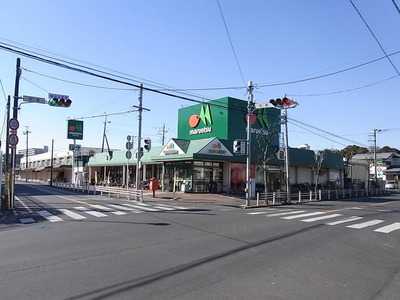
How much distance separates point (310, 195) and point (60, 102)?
68.9 feet

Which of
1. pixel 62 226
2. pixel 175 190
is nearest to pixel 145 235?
pixel 62 226

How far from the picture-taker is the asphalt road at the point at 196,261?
5.69 m

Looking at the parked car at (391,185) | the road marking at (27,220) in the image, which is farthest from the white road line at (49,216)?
the parked car at (391,185)

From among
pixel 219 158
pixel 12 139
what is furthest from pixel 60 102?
pixel 219 158

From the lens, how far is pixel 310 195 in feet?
98.2

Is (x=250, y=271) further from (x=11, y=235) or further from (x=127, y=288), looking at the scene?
(x=11, y=235)

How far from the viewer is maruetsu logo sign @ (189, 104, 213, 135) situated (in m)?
38.4

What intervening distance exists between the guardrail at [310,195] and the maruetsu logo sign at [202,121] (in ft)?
36.5

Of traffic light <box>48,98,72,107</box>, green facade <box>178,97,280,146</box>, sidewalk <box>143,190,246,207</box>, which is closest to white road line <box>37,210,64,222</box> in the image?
traffic light <box>48,98,72,107</box>

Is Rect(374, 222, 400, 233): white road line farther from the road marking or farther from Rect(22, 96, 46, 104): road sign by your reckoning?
Rect(22, 96, 46, 104): road sign

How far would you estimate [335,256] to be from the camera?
8438 millimetres

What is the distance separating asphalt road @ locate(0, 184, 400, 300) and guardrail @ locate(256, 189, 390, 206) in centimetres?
1300

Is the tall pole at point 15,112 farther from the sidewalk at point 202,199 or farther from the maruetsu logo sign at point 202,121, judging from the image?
the maruetsu logo sign at point 202,121

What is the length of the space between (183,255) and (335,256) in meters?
3.60
